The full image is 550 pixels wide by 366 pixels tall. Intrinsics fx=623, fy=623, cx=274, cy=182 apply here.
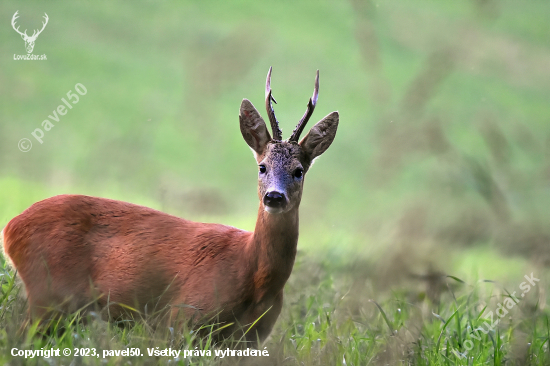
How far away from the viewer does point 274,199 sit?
3.91 metres

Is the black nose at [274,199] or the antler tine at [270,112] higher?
the antler tine at [270,112]

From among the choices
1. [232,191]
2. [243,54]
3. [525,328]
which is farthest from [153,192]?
[525,328]

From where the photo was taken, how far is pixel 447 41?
250 inches

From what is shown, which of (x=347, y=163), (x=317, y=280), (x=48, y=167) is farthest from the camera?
(x=347, y=163)

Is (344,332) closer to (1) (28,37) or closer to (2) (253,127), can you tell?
(2) (253,127)

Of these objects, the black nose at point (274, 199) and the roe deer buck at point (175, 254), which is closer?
the black nose at point (274, 199)

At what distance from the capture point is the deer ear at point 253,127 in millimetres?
4426

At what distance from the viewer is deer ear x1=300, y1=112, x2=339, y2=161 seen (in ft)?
14.5

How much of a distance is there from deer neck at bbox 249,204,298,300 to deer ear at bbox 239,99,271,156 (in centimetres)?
56

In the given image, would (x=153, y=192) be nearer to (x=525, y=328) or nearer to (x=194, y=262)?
(x=194, y=262)

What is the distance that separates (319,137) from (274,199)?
2.54ft

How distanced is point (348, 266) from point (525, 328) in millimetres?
1929

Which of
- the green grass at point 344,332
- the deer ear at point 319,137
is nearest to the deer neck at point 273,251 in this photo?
the green grass at point 344,332

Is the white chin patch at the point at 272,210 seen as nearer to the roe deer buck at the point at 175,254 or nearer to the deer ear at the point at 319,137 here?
the roe deer buck at the point at 175,254
